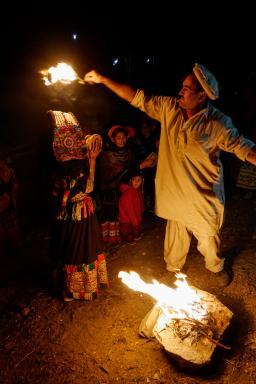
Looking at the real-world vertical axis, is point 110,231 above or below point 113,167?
below

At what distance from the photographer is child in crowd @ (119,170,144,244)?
544 centimetres

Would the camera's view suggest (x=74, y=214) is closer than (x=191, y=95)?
No

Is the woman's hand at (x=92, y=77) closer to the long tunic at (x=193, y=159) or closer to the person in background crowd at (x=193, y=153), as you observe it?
the person in background crowd at (x=193, y=153)

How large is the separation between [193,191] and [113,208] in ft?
6.39

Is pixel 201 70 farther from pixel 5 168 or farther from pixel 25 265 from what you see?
pixel 25 265

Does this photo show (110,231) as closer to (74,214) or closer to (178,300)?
(74,214)

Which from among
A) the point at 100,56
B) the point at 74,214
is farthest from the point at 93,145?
the point at 100,56

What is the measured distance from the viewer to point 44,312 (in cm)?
397

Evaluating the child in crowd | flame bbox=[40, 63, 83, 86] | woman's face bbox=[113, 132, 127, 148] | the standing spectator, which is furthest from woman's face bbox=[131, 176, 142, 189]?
flame bbox=[40, 63, 83, 86]

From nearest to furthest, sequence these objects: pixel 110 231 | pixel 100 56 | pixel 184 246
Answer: pixel 184 246
pixel 110 231
pixel 100 56

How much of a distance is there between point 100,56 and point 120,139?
538 centimetres

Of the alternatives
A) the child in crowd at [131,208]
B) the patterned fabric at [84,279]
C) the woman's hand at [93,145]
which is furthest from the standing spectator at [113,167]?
the woman's hand at [93,145]

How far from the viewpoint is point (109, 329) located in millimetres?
3680

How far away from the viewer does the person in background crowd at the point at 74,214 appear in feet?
10.5
